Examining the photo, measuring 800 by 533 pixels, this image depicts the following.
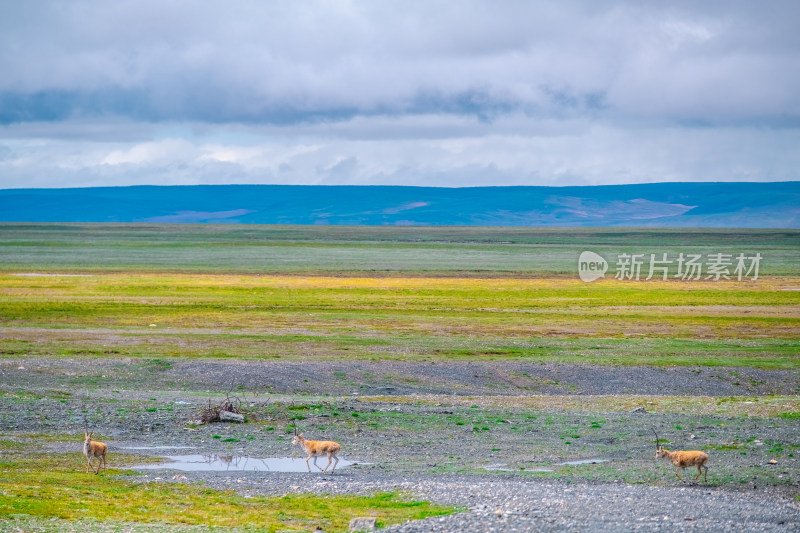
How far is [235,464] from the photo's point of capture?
18.6 m

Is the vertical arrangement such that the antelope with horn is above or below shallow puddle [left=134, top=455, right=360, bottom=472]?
above

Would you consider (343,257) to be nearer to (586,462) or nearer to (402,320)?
(402,320)

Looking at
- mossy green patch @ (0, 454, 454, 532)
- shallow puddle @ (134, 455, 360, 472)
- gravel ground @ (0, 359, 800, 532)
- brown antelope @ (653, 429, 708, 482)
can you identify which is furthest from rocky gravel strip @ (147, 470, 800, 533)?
shallow puddle @ (134, 455, 360, 472)

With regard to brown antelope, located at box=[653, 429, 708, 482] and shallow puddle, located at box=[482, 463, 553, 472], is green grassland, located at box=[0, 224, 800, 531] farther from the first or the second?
brown antelope, located at box=[653, 429, 708, 482]

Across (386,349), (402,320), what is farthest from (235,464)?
(402,320)

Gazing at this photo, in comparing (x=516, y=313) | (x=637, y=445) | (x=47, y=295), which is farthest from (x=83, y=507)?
(x=47, y=295)

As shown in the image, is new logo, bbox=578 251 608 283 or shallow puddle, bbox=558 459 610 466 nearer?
shallow puddle, bbox=558 459 610 466

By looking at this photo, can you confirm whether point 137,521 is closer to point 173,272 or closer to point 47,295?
point 47,295

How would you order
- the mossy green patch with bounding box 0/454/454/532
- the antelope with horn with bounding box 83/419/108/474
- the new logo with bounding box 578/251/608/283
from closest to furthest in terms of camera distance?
the mossy green patch with bounding box 0/454/454/532, the antelope with horn with bounding box 83/419/108/474, the new logo with bounding box 578/251/608/283

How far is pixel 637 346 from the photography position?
1586 inches

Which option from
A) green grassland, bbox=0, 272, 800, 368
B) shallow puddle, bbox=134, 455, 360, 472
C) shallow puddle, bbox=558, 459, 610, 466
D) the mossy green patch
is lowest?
green grassland, bbox=0, 272, 800, 368

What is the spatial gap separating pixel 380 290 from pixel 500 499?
55336 millimetres

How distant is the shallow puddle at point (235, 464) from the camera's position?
59.5 ft

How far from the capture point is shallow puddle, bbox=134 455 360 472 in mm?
18125
